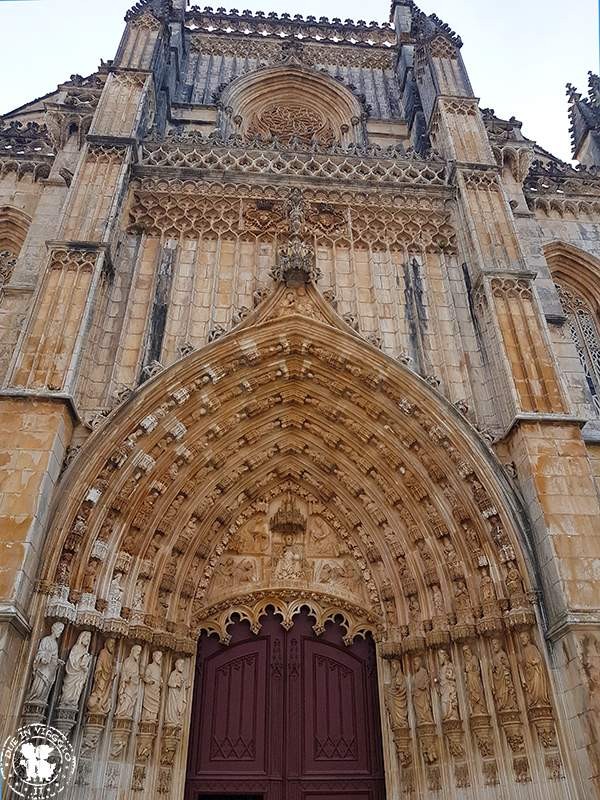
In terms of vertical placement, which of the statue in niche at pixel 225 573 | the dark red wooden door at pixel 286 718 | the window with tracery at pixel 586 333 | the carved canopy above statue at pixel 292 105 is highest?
the carved canopy above statue at pixel 292 105

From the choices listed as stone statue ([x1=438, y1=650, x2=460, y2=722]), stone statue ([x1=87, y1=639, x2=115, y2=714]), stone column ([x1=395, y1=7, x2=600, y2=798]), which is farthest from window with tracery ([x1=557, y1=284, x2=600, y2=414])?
stone statue ([x1=87, y1=639, x2=115, y2=714])

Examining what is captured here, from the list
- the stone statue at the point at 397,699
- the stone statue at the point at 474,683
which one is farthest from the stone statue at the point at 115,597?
the stone statue at the point at 474,683

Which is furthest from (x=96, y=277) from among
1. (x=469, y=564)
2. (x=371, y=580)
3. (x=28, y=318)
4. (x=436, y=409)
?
(x=469, y=564)

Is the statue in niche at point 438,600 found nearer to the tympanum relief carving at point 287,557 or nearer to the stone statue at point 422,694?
the stone statue at point 422,694

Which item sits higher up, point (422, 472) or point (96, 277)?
point (96, 277)

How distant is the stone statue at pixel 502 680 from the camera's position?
6.39 m

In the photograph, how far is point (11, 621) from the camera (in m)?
5.70

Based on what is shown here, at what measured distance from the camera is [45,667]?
5957 mm

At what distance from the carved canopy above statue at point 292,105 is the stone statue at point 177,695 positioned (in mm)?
12406

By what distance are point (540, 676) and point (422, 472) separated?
2.72 metres

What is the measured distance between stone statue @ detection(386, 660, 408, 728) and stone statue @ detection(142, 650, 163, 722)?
8.96ft

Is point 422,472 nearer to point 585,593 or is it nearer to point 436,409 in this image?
point 436,409

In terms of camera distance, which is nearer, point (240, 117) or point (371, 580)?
point (371, 580)

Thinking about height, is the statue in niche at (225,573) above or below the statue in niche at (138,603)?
above
